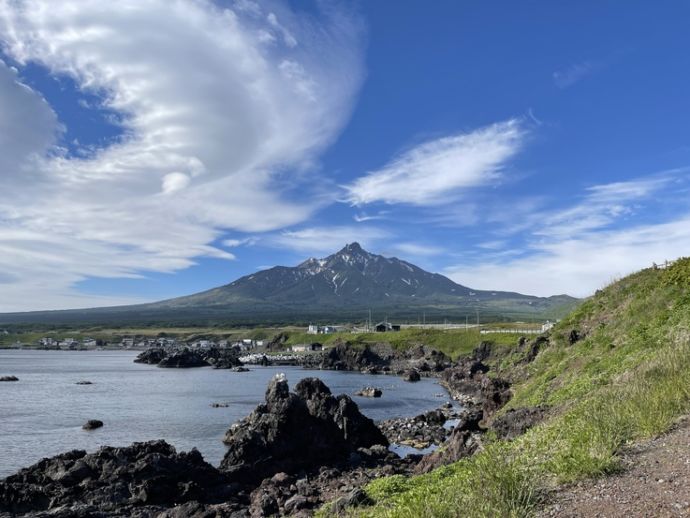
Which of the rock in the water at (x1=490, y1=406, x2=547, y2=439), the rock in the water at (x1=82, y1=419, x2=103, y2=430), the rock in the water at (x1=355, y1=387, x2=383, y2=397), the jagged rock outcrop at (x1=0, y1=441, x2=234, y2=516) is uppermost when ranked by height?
the rock in the water at (x1=490, y1=406, x2=547, y2=439)

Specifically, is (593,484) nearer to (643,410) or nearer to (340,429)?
(643,410)

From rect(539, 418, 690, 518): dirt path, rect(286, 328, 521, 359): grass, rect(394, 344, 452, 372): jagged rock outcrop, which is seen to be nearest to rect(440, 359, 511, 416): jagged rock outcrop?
rect(394, 344, 452, 372): jagged rock outcrop

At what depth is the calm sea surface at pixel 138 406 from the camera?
43844 mm

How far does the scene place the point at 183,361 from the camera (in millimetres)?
142875

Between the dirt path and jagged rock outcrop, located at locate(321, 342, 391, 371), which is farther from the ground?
the dirt path

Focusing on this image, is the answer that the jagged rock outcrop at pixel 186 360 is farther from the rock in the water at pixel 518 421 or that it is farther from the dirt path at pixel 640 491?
the dirt path at pixel 640 491

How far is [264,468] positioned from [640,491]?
85.5 ft

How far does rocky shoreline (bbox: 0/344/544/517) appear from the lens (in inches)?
951

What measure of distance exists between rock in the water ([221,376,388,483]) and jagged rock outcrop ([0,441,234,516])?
2.87m

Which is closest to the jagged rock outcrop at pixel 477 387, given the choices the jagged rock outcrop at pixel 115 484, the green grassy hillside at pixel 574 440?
the green grassy hillside at pixel 574 440

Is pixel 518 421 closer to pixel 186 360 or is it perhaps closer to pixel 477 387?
pixel 477 387

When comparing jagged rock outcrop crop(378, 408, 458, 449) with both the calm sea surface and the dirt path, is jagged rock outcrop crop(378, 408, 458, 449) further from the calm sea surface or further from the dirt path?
the dirt path

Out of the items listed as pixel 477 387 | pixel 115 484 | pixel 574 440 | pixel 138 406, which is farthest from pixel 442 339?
pixel 574 440

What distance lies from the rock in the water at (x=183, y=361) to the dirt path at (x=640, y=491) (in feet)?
458
